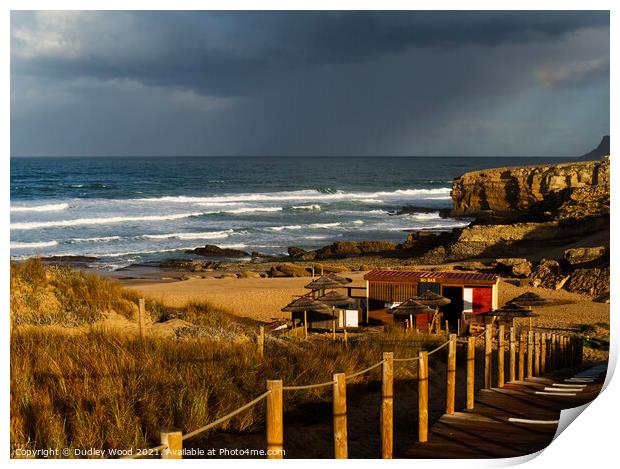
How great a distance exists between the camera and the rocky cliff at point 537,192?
1340 centimetres

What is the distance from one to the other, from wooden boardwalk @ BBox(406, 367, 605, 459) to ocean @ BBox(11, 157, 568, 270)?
17.9ft

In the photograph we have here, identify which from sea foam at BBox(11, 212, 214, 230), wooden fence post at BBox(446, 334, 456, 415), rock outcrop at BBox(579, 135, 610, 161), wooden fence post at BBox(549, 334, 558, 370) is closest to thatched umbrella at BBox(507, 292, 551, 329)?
wooden fence post at BBox(549, 334, 558, 370)

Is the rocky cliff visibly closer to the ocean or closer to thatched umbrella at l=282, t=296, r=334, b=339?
the ocean

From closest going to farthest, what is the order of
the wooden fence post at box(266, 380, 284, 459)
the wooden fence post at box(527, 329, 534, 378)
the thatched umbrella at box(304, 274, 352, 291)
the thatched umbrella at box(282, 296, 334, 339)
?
the wooden fence post at box(266, 380, 284, 459), the wooden fence post at box(527, 329, 534, 378), the thatched umbrella at box(282, 296, 334, 339), the thatched umbrella at box(304, 274, 352, 291)

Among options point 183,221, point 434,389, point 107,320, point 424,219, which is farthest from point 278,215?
point 434,389

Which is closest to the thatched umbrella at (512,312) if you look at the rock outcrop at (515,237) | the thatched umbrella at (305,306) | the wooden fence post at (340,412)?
the thatched umbrella at (305,306)

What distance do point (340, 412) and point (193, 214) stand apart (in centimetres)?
1620

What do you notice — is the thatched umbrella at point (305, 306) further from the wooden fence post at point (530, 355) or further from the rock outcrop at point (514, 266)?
the rock outcrop at point (514, 266)

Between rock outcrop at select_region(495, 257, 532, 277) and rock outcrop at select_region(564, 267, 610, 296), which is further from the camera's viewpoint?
rock outcrop at select_region(495, 257, 532, 277)

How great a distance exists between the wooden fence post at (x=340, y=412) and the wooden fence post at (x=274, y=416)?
361 millimetres

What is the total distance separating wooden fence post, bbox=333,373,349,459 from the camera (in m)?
3.57

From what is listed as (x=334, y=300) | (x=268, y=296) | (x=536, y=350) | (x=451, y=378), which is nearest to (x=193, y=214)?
(x=268, y=296)

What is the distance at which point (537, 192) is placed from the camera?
604 inches
